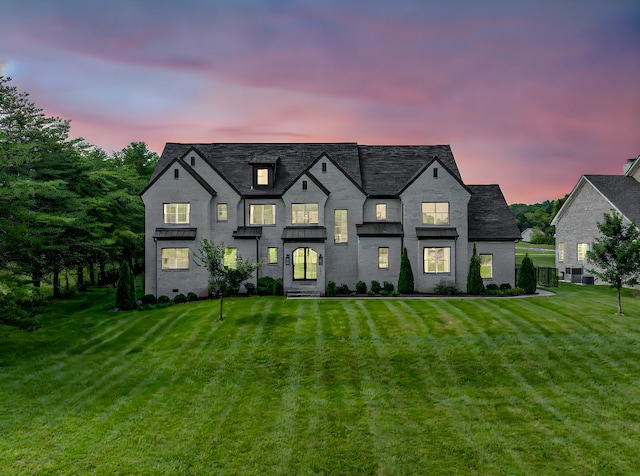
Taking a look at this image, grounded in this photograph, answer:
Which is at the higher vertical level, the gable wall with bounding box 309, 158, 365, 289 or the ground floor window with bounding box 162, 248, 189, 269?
the gable wall with bounding box 309, 158, 365, 289

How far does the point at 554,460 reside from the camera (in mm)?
10633

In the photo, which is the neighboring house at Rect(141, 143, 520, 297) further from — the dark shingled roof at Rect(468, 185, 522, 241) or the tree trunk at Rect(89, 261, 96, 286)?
the tree trunk at Rect(89, 261, 96, 286)

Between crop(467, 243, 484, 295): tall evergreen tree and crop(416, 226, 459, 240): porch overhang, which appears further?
crop(416, 226, 459, 240): porch overhang

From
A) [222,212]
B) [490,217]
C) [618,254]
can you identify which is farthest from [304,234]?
[618,254]

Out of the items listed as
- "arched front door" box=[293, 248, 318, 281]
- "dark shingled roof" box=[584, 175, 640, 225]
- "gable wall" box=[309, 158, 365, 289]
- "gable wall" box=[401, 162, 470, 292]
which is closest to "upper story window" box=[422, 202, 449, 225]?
"gable wall" box=[401, 162, 470, 292]

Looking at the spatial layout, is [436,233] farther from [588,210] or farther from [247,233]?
[588,210]

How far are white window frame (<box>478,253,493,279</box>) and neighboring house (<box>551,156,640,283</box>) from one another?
11261 millimetres

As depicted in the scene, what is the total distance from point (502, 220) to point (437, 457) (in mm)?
26312

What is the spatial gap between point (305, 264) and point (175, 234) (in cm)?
1039

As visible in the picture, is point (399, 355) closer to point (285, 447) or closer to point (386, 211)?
point (285, 447)

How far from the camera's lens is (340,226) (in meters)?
32.8

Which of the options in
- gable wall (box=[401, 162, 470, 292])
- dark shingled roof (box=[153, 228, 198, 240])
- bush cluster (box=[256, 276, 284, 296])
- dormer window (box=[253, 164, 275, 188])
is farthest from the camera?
dormer window (box=[253, 164, 275, 188])

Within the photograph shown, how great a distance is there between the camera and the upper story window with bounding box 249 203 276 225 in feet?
109

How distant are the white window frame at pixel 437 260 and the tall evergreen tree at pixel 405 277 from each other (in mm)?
1914
